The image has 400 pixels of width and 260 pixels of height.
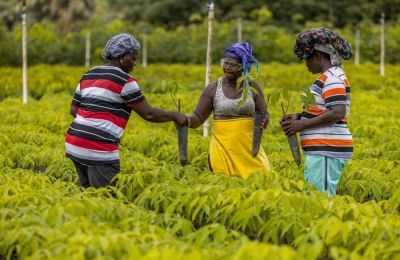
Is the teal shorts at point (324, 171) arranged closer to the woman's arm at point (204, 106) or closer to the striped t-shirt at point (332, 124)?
the striped t-shirt at point (332, 124)

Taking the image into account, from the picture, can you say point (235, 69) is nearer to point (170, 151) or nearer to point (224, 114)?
point (224, 114)

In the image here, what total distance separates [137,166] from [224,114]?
0.89 m

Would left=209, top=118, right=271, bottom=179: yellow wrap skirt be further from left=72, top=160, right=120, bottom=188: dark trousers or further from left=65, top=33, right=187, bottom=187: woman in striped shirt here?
left=72, top=160, right=120, bottom=188: dark trousers

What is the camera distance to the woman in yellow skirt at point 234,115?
4566mm

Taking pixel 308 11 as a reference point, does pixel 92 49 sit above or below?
below

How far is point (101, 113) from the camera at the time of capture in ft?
14.2

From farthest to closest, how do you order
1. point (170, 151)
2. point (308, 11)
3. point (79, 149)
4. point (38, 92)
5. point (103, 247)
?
point (308, 11) < point (38, 92) < point (170, 151) < point (79, 149) < point (103, 247)

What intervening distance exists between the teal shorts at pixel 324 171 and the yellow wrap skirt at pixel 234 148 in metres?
0.38

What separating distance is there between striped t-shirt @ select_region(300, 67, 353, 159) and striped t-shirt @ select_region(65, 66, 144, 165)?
1.19 metres

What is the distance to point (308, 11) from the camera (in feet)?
109

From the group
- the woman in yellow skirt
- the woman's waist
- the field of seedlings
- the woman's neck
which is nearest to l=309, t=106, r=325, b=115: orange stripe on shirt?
the field of seedlings

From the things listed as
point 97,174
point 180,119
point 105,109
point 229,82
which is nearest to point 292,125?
point 229,82

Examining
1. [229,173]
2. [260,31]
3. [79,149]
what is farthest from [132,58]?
[260,31]

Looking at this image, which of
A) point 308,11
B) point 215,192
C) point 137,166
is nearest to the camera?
point 215,192
